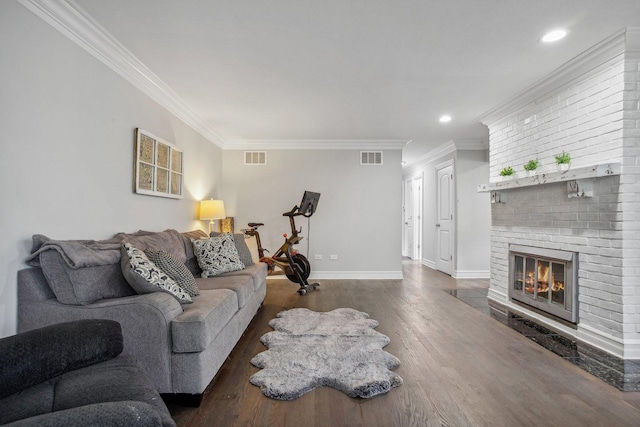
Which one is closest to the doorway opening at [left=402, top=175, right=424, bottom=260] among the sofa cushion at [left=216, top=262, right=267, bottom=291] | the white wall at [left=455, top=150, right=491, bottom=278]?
the white wall at [left=455, top=150, right=491, bottom=278]

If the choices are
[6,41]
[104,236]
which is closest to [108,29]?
[6,41]

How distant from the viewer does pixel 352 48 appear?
2.96m

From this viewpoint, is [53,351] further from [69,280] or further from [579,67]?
[579,67]

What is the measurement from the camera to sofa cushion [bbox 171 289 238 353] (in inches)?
79.5

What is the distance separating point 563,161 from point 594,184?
398mm

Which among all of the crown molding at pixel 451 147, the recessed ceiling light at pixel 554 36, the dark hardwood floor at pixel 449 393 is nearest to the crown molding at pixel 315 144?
the crown molding at pixel 451 147

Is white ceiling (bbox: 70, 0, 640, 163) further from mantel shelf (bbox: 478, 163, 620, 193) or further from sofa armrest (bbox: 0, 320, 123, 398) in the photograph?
sofa armrest (bbox: 0, 320, 123, 398)

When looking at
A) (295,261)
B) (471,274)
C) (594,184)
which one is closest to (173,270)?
(295,261)

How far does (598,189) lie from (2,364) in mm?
4035

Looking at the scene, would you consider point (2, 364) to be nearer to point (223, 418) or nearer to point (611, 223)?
point (223, 418)

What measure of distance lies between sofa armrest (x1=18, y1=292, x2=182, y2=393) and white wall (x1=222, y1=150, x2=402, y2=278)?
427 centimetres

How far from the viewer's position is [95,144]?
2.71m

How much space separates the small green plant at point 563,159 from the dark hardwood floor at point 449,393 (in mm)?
1742

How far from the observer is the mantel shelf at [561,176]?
2.85 metres
